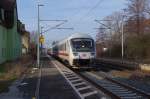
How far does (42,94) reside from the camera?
65.0 ft

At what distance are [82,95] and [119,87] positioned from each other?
4.53 m

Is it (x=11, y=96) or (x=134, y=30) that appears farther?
(x=134, y=30)

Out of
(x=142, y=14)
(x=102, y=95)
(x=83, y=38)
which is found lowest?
(x=102, y=95)

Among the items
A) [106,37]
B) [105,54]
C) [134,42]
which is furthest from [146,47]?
[106,37]

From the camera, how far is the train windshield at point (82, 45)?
39250 mm

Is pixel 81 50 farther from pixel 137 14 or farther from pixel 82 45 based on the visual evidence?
pixel 137 14

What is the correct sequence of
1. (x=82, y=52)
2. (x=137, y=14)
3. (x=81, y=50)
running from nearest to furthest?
(x=82, y=52), (x=81, y=50), (x=137, y=14)

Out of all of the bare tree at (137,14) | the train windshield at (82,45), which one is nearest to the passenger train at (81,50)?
the train windshield at (82,45)

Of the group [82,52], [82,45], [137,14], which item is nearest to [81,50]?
[82,52]

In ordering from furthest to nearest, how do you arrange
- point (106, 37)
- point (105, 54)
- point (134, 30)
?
point (106, 37)
point (105, 54)
point (134, 30)

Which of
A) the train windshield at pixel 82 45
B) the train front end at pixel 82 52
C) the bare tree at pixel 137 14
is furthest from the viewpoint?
the bare tree at pixel 137 14

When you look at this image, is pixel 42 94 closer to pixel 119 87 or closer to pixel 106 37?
pixel 119 87

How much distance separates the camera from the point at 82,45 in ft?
130

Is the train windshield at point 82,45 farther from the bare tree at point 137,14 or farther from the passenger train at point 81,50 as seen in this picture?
the bare tree at point 137,14
